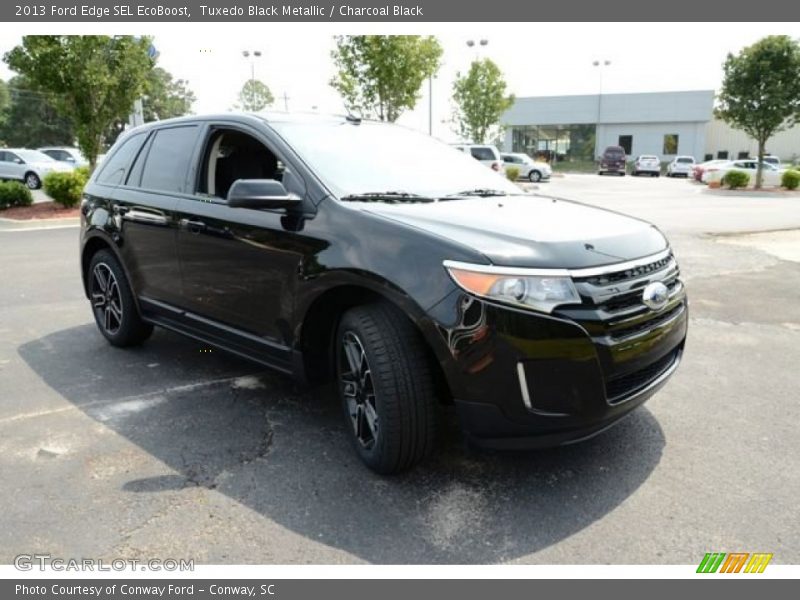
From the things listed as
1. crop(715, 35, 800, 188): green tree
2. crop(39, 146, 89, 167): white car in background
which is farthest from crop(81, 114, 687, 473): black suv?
crop(39, 146, 89, 167): white car in background

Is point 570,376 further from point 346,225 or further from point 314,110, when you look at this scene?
point 314,110

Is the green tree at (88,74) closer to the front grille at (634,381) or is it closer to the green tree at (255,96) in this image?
the front grille at (634,381)

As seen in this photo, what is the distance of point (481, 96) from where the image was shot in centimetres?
3947

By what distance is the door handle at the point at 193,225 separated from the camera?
3.97 metres

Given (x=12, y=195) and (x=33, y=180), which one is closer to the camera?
(x=12, y=195)

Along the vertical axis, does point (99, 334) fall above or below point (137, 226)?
below

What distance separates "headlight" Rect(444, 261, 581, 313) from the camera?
2.62 m

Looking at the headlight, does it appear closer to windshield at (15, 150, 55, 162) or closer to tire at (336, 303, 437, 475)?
tire at (336, 303, 437, 475)

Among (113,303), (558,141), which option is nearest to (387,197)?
(113,303)

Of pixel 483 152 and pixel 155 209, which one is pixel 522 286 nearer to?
pixel 155 209

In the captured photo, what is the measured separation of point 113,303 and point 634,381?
403 cm

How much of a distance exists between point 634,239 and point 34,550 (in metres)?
2.96

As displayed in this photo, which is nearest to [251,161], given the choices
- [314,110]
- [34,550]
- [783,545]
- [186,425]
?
[314,110]
